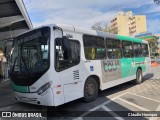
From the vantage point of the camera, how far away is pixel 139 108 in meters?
6.87

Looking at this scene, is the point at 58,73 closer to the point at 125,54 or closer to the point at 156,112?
the point at 156,112

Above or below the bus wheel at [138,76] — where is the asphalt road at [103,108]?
below

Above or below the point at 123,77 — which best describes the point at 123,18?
above

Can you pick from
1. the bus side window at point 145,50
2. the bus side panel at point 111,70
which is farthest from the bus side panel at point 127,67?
the bus side window at point 145,50

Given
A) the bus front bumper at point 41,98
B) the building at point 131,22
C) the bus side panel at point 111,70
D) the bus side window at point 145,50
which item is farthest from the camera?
the building at point 131,22

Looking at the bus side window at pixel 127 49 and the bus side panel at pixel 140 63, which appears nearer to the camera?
the bus side window at pixel 127 49

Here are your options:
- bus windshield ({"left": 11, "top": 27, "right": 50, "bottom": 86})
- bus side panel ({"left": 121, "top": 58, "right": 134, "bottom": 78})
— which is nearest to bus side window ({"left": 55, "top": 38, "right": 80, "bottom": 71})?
bus windshield ({"left": 11, "top": 27, "right": 50, "bottom": 86})

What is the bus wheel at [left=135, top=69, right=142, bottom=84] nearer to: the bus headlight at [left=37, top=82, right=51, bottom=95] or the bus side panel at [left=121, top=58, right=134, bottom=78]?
the bus side panel at [left=121, top=58, right=134, bottom=78]

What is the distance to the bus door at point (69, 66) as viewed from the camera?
6.26 metres

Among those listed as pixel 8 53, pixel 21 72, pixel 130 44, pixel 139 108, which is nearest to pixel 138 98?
pixel 139 108

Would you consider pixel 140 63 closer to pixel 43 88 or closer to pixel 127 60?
pixel 127 60

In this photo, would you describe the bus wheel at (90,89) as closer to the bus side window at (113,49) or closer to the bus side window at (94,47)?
the bus side window at (94,47)

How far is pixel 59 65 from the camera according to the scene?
247 inches

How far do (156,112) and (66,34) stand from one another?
374 cm
